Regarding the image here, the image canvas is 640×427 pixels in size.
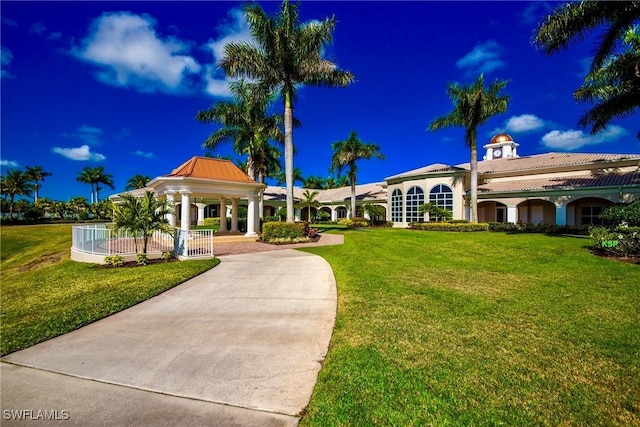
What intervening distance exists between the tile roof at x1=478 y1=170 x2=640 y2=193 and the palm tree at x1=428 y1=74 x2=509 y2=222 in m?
3.39

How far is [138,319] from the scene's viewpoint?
5301 millimetres

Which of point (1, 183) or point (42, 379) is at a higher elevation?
point (1, 183)

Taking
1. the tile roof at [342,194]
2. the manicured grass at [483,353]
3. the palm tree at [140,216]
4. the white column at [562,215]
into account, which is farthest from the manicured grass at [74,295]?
the tile roof at [342,194]

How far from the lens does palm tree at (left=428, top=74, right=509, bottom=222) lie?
75.3 feet

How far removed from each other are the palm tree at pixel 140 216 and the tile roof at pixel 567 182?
85.2 ft

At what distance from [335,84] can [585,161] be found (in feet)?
73.9

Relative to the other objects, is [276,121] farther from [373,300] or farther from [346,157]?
[373,300]

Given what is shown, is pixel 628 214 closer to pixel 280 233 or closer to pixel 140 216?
pixel 280 233

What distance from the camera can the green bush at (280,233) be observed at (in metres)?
16.6

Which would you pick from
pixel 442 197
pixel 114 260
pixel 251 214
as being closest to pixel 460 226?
pixel 442 197

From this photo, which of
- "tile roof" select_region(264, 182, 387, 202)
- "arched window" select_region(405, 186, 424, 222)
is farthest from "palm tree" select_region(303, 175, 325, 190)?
"arched window" select_region(405, 186, 424, 222)

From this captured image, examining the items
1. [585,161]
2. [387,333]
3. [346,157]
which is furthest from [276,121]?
[585,161]

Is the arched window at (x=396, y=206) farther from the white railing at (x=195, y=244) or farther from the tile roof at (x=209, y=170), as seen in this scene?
the white railing at (x=195, y=244)

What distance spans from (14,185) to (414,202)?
6598 cm
